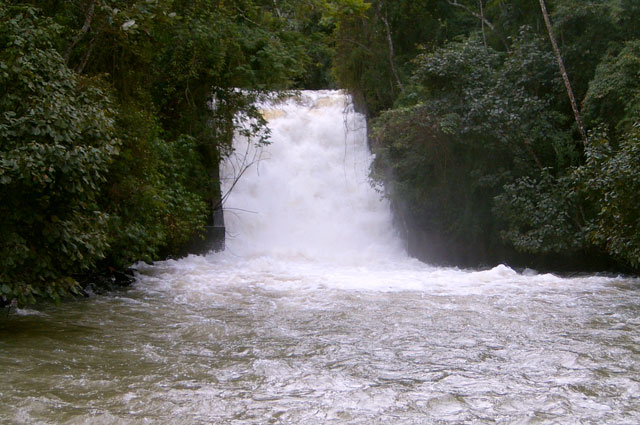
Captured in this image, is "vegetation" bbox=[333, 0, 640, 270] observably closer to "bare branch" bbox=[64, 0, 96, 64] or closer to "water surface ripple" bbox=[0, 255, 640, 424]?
"water surface ripple" bbox=[0, 255, 640, 424]

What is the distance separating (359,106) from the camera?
1900 centimetres

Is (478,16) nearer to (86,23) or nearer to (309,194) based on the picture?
(309,194)

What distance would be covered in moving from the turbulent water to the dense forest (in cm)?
95

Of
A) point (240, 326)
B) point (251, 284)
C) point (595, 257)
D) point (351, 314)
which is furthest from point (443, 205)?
point (240, 326)

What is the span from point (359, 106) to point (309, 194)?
3.33 metres

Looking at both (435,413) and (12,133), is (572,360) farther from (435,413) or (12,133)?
(12,133)

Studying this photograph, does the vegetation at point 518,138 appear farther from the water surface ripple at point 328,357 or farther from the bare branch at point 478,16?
the water surface ripple at point 328,357

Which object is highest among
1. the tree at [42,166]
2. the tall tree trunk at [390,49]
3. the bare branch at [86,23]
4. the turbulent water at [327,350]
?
the tall tree trunk at [390,49]

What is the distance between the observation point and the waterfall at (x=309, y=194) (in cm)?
1593

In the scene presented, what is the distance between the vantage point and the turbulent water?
180 inches

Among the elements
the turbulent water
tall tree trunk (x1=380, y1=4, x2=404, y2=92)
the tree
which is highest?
tall tree trunk (x1=380, y1=4, x2=404, y2=92)

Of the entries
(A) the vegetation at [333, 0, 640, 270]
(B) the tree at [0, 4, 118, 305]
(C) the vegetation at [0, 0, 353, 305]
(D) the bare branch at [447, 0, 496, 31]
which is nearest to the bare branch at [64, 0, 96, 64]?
(C) the vegetation at [0, 0, 353, 305]

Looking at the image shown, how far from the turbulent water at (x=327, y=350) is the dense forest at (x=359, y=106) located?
951 mm

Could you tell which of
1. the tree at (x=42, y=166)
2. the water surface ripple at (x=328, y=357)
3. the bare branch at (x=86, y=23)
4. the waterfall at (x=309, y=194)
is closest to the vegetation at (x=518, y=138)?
the waterfall at (x=309, y=194)
